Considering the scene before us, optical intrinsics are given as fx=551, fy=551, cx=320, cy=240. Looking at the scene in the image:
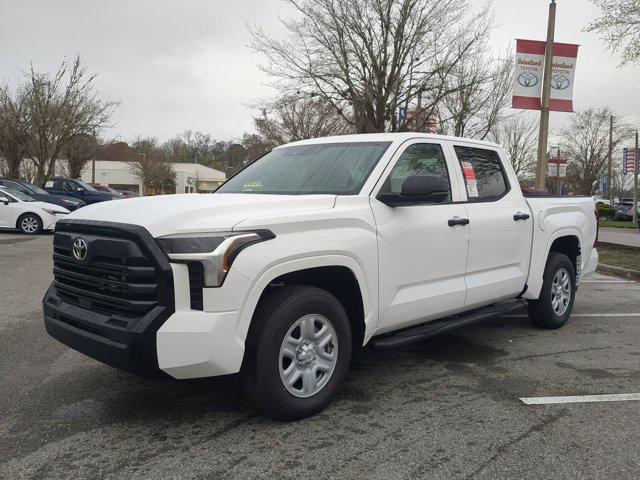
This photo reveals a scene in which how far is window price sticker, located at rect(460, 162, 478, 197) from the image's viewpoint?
4746mm

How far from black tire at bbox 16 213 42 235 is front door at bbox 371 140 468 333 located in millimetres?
14389

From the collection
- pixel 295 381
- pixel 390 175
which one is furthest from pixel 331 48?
pixel 295 381

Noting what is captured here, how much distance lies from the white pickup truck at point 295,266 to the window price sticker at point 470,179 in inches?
0.8

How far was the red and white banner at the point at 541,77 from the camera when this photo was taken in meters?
12.4

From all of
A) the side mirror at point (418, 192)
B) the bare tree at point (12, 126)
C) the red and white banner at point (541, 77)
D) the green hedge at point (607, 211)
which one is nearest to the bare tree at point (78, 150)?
the bare tree at point (12, 126)

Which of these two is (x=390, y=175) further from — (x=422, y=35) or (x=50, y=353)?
(x=422, y=35)

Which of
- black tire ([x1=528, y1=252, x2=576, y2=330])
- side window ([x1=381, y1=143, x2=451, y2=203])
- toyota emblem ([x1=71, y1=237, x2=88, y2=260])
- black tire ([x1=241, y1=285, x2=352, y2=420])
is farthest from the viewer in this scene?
black tire ([x1=528, y1=252, x2=576, y2=330])

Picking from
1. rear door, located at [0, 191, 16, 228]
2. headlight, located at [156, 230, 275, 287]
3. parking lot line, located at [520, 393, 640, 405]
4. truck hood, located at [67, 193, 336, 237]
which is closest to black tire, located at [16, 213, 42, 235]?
rear door, located at [0, 191, 16, 228]

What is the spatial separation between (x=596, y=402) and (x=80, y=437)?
337 cm

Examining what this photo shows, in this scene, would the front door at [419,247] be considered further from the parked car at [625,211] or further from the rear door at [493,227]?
the parked car at [625,211]

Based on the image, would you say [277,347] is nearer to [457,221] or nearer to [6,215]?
[457,221]

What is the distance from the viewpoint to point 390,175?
13.3ft

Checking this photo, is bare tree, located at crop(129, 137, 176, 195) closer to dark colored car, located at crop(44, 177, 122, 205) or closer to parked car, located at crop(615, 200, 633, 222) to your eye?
dark colored car, located at crop(44, 177, 122, 205)

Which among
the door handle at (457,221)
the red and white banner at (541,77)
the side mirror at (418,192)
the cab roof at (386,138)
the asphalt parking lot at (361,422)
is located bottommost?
the asphalt parking lot at (361,422)
